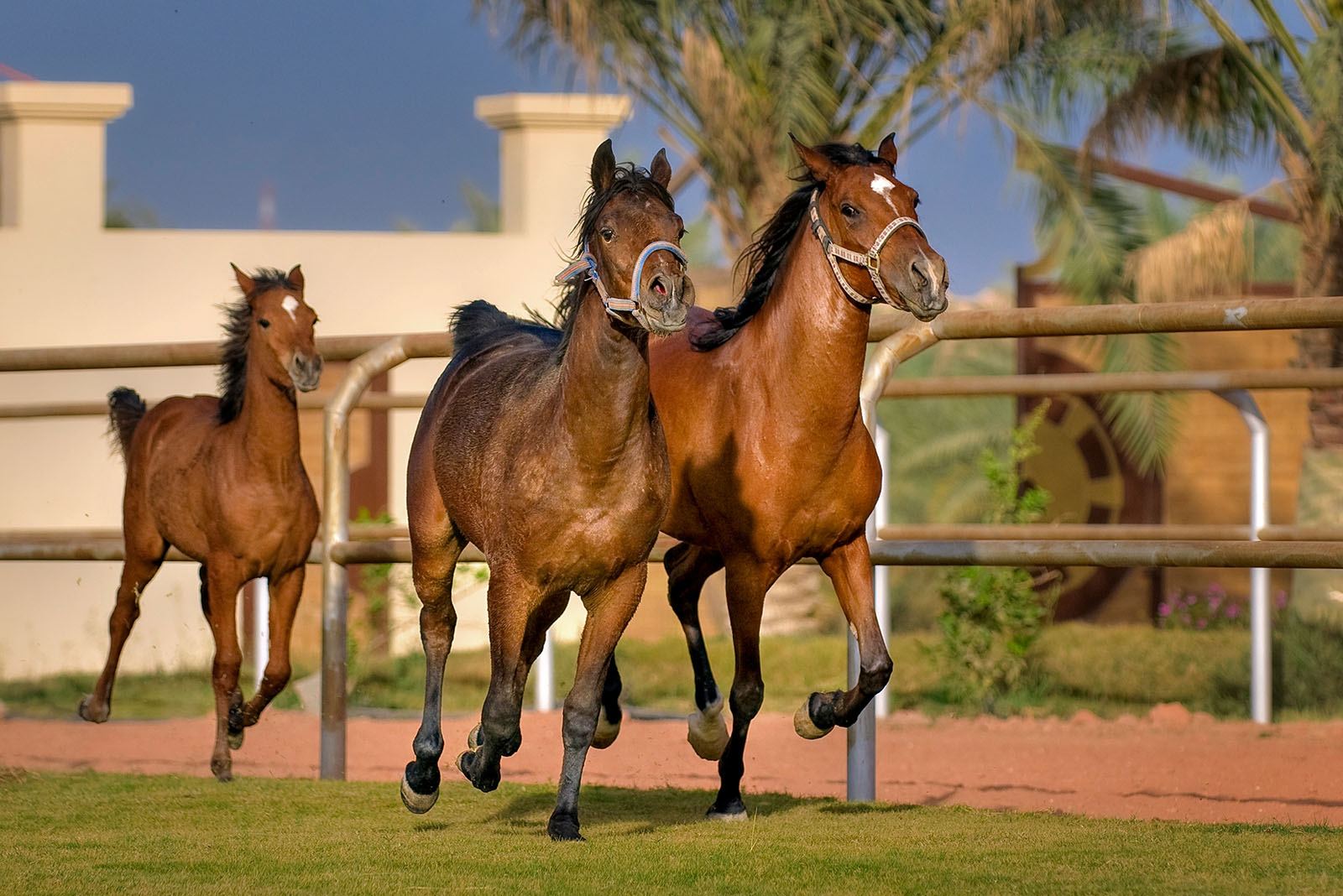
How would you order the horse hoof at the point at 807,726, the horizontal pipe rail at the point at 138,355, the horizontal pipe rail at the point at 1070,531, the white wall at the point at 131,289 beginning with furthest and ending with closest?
1. the white wall at the point at 131,289
2. the horizontal pipe rail at the point at 1070,531
3. the horizontal pipe rail at the point at 138,355
4. the horse hoof at the point at 807,726

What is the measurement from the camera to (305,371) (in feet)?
19.7

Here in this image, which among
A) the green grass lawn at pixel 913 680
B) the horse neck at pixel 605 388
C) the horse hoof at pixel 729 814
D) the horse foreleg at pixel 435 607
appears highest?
the horse neck at pixel 605 388

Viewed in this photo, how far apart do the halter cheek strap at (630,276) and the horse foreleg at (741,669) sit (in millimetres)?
947

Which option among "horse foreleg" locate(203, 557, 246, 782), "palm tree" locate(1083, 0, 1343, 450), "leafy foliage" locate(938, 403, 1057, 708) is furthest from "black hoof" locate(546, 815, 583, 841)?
"palm tree" locate(1083, 0, 1343, 450)

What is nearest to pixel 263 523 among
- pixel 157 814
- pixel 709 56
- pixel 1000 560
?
pixel 157 814

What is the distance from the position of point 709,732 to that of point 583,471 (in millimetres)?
1274

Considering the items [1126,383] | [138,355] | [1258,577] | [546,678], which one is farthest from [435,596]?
[1258,577]

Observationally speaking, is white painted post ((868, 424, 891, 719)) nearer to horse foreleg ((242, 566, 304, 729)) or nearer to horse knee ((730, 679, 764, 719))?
horse knee ((730, 679, 764, 719))

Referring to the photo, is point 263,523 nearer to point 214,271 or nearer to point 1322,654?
point 1322,654

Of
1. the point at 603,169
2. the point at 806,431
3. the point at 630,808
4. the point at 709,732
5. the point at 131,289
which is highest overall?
the point at 131,289

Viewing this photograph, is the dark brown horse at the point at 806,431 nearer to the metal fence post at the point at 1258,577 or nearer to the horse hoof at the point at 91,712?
the horse hoof at the point at 91,712

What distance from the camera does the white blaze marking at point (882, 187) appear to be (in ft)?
14.7

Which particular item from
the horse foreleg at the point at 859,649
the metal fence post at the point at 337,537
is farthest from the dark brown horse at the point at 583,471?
the metal fence post at the point at 337,537

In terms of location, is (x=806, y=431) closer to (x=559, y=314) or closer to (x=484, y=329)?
(x=559, y=314)
